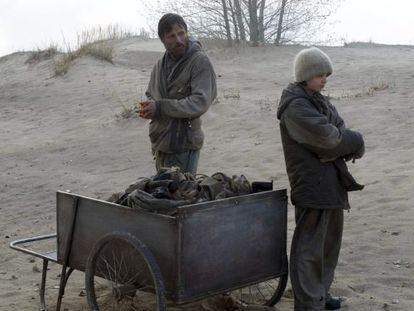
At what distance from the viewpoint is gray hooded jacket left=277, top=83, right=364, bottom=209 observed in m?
4.21

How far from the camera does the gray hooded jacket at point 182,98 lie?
4.83m

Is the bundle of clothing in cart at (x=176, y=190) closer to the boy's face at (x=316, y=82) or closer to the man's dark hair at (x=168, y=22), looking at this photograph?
the boy's face at (x=316, y=82)

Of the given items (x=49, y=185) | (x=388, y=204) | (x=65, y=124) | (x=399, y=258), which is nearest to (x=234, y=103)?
(x=65, y=124)

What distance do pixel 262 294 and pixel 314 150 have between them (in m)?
1.33

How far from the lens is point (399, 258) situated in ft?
18.8

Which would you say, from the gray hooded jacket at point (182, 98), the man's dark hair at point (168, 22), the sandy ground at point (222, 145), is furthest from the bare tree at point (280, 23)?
the man's dark hair at point (168, 22)

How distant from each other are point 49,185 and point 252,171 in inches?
97.0

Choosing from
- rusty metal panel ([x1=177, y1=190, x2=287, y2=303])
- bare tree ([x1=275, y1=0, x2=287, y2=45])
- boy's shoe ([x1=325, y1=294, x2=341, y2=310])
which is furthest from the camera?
bare tree ([x1=275, y1=0, x2=287, y2=45])

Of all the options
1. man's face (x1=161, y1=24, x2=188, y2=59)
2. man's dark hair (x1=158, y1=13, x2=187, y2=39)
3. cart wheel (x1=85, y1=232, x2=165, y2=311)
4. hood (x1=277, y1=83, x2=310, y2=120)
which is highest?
man's dark hair (x1=158, y1=13, x2=187, y2=39)

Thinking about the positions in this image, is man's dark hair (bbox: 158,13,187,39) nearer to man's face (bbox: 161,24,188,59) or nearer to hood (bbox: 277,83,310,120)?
man's face (bbox: 161,24,188,59)

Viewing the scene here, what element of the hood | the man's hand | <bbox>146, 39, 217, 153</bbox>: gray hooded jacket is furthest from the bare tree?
the hood

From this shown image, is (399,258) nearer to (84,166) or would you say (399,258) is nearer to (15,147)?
(84,166)

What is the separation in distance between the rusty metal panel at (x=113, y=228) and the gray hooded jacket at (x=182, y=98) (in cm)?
82

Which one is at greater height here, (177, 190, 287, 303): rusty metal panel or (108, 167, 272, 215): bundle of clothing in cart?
(108, 167, 272, 215): bundle of clothing in cart
